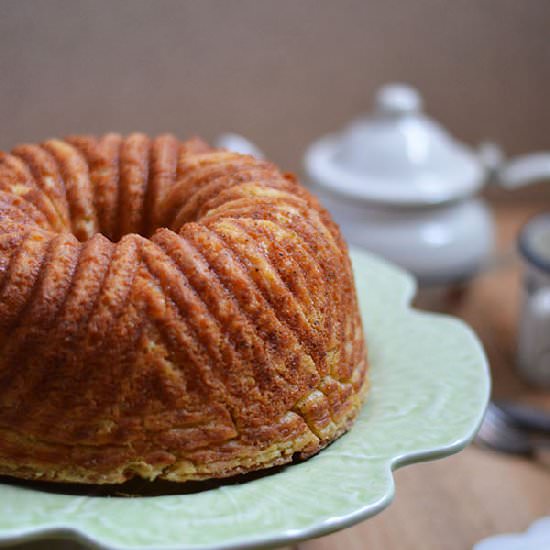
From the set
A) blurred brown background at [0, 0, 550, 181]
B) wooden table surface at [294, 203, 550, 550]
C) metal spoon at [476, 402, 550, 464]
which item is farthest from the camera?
blurred brown background at [0, 0, 550, 181]

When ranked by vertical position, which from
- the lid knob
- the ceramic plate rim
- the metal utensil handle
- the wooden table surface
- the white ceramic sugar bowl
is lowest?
the wooden table surface

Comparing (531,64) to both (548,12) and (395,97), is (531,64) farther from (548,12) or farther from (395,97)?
(395,97)

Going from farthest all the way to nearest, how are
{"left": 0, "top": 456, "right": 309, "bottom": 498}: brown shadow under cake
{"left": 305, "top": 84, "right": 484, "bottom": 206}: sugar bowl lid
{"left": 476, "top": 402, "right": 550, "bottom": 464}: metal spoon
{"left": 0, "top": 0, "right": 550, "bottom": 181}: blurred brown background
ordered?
{"left": 0, "top": 0, "right": 550, "bottom": 181}: blurred brown background, {"left": 305, "top": 84, "right": 484, "bottom": 206}: sugar bowl lid, {"left": 476, "top": 402, "right": 550, "bottom": 464}: metal spoon, {"left": 0, "top": 456, "right": 309, "bottom": 498}: brown shadow under cake

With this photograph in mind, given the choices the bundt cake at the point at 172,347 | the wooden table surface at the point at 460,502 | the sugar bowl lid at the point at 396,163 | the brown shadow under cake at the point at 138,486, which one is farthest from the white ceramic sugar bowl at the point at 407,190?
the brown shadow under cake at the point at 138,486

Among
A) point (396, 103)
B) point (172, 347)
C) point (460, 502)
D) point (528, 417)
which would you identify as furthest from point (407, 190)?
point (172, 347)

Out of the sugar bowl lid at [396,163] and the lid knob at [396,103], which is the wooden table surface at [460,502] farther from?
the lid knob at [396,103]

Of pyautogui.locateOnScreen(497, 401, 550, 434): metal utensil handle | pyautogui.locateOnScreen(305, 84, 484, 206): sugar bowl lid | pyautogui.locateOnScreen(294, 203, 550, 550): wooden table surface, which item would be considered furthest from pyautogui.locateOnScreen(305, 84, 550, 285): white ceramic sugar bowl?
pyautogui.locateOnScreen(497, 401, 550, 434): metal utensil handle

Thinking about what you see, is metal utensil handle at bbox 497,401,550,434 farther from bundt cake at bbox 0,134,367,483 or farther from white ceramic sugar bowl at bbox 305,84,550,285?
bundt cake at bbox 0,134,367,483
